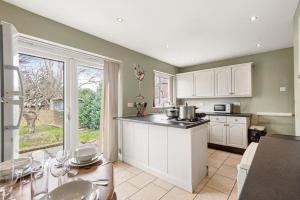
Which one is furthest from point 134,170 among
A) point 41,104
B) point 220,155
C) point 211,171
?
point 220,155

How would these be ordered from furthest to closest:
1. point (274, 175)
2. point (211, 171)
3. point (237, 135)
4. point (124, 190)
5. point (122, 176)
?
Result: 1. point (237, 135)
2. point (211, 171)
3. point (122, 176)
4. point (124, 190)
5. point (274, 175)

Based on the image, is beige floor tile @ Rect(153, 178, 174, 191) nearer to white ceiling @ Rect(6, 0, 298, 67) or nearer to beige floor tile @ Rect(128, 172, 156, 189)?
beige floor tile @ Rect(128, 172, 156, 189)

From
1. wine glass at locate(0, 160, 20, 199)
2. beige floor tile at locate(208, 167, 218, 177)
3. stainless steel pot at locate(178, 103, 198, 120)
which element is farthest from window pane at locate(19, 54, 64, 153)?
beige floor tile at locate(208, 167, 218, 177)

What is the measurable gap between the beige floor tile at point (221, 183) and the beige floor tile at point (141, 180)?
906 mm

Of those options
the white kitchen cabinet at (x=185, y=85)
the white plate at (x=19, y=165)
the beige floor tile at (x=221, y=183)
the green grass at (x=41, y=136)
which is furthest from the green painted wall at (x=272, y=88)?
the white plate at (x=19, y=165)

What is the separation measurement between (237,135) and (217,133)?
0.45 m

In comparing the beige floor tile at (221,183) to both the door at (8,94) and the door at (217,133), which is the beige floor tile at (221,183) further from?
the door at (8,94)

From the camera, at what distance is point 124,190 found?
207cm

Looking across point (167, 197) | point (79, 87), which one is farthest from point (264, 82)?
point (79, 87)

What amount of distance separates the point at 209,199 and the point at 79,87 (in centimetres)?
262

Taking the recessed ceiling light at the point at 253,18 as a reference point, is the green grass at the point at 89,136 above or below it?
below

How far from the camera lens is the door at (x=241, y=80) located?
356 cm

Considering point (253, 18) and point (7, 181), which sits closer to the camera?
point (7, 181)

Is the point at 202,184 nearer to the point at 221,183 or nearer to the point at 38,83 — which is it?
the point at 221,183
